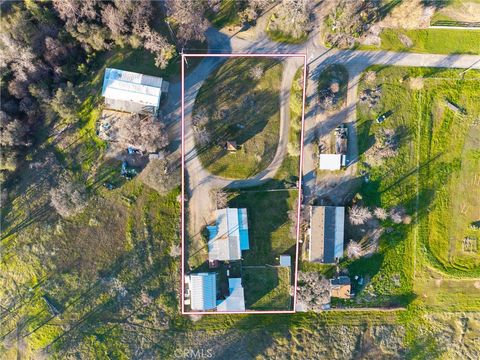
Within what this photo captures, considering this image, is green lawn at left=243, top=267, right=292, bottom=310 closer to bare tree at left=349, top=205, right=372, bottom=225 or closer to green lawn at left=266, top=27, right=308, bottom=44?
bare tree at left=349, top=205, right=372, bottom=225

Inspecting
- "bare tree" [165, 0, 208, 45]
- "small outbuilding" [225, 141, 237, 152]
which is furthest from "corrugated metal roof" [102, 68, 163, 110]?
"small outbuilding" [225, 141, 237, 152]

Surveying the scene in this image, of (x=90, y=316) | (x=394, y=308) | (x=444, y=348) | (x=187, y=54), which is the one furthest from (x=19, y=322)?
(x=444, y=348)

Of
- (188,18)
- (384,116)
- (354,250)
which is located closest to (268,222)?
(354,250)

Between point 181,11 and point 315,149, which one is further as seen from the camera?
point 315,149

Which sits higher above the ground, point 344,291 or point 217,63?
point 217,63

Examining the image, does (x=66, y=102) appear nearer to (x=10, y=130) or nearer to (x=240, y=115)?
(x=10, y=130)

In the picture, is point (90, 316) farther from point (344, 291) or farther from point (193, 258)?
point (344, 291)
